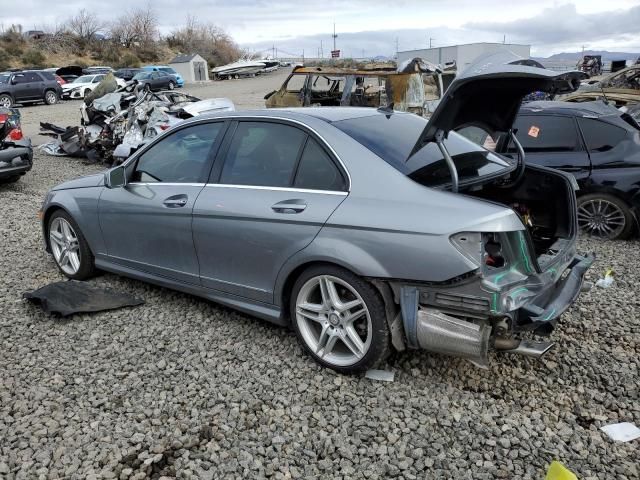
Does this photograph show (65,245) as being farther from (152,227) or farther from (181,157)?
(181,157)

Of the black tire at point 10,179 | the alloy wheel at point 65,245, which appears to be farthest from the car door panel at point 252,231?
the black tire at point 10,179

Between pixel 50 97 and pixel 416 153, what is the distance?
101 ft

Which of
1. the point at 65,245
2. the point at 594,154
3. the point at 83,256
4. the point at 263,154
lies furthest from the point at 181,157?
the point at 594,154

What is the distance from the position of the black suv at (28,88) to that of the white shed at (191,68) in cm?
2274

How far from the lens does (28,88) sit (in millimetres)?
28281

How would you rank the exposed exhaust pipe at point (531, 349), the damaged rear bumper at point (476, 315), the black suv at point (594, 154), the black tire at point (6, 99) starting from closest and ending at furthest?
the damaged rear bumper at point (476, 315), the exposed exhaust pipe at point (531, 349), the black suv at point (594, 154), the black tire at point (6, 99)

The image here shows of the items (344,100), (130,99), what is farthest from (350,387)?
(130,99)

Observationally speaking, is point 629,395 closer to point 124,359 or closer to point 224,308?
point 224,308

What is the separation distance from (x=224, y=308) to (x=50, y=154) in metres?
10.8

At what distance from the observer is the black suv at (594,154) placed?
5996mm

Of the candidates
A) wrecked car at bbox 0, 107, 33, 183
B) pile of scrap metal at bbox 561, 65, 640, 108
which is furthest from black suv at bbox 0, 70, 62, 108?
pile of scrap metal at bbox 561, 65, 640, 108

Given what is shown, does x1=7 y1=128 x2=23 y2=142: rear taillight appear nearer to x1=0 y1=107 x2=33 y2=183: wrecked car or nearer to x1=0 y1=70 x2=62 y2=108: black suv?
x1=0 y1=107 x2=33 y2=183: wrecked car

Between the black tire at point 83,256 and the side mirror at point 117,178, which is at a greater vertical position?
the side mirror at point 117,178

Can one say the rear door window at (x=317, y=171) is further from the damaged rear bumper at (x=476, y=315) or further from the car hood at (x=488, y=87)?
the damaged rear bumper at (x=476, y=315)
